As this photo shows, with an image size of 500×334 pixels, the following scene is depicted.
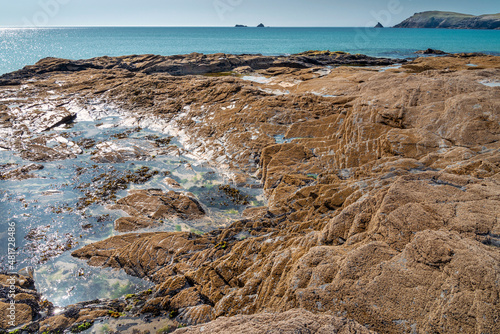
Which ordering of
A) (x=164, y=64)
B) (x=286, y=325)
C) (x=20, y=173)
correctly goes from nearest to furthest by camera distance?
(x=286, y=325) → (x=20, y=173) → (x=164, y=64)

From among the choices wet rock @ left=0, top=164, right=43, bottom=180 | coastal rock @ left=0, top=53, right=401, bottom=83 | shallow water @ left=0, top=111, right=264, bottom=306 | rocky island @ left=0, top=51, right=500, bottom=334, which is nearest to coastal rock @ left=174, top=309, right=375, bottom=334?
rocky island @ left=0, top=51, right=500, bottom=334

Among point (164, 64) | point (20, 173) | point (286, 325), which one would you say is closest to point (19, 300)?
point (286, 325)

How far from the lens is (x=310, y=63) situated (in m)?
52.3

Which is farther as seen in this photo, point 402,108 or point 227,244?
point 402,108

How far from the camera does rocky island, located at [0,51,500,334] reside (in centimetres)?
605

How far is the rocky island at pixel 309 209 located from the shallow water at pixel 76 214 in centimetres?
56

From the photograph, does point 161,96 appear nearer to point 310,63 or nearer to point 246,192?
point 246,192

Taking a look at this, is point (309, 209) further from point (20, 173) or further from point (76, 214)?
point (20, 173)

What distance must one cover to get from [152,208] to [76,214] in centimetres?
430

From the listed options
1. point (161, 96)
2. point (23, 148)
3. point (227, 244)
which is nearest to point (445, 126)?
point (227, 244)

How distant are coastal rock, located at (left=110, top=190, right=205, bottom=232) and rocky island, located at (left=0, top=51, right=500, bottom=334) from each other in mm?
89

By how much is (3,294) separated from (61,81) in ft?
123

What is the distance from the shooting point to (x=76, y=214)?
15.5m

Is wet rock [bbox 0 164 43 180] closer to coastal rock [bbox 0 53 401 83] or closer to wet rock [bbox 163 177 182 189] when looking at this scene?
wet rock [bbox 163 177 182 189]
